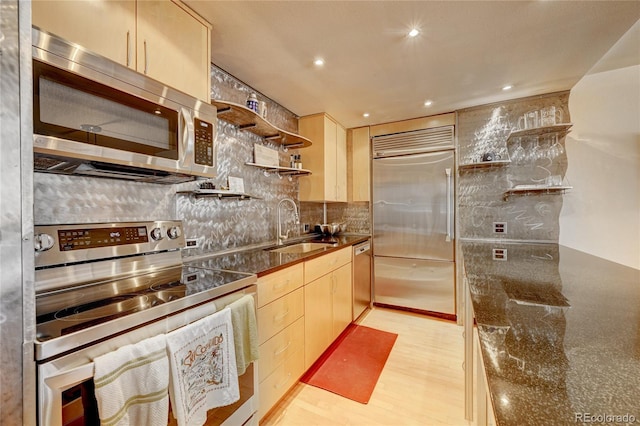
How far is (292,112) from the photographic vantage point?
9.56ft

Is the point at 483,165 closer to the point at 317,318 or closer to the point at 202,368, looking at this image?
the point at 317,318

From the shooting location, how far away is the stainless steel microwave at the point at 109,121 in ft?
2.86

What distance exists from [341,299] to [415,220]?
4.45ft

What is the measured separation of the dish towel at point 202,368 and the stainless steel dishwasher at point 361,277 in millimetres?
1883

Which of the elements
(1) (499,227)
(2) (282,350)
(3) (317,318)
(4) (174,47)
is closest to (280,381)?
(2) (282,350)

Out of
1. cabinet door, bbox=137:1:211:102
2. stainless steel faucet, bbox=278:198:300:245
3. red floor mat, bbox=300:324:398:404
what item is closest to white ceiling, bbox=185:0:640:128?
cabinet door, bbox=137:1:211:102

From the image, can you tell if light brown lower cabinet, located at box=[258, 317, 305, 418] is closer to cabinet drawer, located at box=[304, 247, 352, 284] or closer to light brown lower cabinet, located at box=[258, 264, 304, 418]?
light brown lower cabinet, located at box=[258, 264, 304, 418]

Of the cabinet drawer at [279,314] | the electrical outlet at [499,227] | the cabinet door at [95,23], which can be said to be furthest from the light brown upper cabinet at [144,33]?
the electrical outlet at [499,227]

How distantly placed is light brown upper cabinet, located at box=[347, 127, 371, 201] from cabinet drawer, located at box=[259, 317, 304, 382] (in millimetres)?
1993

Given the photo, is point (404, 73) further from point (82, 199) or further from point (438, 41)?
point (82, 199)

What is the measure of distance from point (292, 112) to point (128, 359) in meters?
2.65

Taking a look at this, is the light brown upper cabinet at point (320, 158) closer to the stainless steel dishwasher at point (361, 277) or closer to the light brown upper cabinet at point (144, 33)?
the stainless steel dishwasher at point (361, 277)

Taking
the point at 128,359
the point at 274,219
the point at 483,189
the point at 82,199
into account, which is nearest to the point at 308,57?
the point at 274,219

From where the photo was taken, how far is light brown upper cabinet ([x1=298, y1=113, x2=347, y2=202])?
2.91 metres
